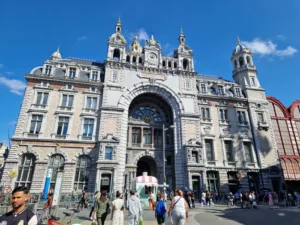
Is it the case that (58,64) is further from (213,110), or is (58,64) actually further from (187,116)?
(213,110)

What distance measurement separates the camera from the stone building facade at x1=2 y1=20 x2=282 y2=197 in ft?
83.5

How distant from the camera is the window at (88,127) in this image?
27797 millimetres

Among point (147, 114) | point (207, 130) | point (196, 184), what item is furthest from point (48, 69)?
point (196, 184)

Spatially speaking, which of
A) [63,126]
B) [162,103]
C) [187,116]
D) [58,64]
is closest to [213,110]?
[187,116]

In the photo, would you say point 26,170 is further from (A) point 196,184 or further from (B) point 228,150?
(B) point 228,150

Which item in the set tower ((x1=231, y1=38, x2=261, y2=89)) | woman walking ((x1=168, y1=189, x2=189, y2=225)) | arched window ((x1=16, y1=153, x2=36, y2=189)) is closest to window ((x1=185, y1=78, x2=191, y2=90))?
tower ((x1=231, y1=38, x2=261, y2=89))

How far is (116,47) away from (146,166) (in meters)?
20.7

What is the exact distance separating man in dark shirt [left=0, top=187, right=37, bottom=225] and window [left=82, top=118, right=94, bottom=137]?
25249 mm

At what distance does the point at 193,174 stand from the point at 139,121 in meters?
11.6

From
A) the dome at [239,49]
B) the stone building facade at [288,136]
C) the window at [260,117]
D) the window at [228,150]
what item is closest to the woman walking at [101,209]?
the window at [228,150]

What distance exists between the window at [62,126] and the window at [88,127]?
2.44 m

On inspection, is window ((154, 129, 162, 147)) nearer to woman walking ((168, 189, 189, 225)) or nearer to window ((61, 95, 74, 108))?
window ((61, 95, 74, 108))

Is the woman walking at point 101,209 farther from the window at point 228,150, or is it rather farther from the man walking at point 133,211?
the window at point 228,150

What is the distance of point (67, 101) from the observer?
2891 cm
